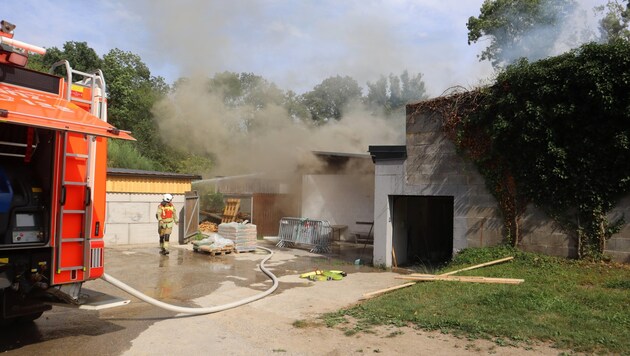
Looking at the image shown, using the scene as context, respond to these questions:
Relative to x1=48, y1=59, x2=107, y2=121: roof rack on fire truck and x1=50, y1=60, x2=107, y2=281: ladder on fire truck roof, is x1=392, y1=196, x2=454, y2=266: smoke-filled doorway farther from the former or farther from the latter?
x1=50, y1=60, x2=107, y2=281: ladder on fire truck roof

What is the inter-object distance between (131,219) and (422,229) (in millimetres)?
9375

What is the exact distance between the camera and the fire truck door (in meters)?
4.71

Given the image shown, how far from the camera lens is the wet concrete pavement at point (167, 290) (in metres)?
5.30

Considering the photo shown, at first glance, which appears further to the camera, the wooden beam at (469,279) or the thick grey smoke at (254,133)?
the thick grey smoke at (254,133)

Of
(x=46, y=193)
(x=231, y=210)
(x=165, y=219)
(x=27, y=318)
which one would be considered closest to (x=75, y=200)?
(x=46, y=193)

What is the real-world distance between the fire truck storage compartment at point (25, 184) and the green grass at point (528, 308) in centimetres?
365

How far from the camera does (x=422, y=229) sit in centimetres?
1342

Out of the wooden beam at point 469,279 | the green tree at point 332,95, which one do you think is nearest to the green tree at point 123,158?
the green tree at point 332,95

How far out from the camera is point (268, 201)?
750 inches

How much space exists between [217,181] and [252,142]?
7340 millimetres

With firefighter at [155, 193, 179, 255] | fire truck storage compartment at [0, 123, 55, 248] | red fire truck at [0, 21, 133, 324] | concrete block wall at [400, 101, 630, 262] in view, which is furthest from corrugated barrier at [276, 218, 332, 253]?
fire truck storage compartment at [0, 123, 55, 248]

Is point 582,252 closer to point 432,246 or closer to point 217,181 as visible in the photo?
point 432,246

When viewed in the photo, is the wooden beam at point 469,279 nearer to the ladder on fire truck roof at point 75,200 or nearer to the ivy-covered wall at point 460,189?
the ivy-covered wall at point 460,189

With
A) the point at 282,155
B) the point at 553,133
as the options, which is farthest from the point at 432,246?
the point at 282,155
